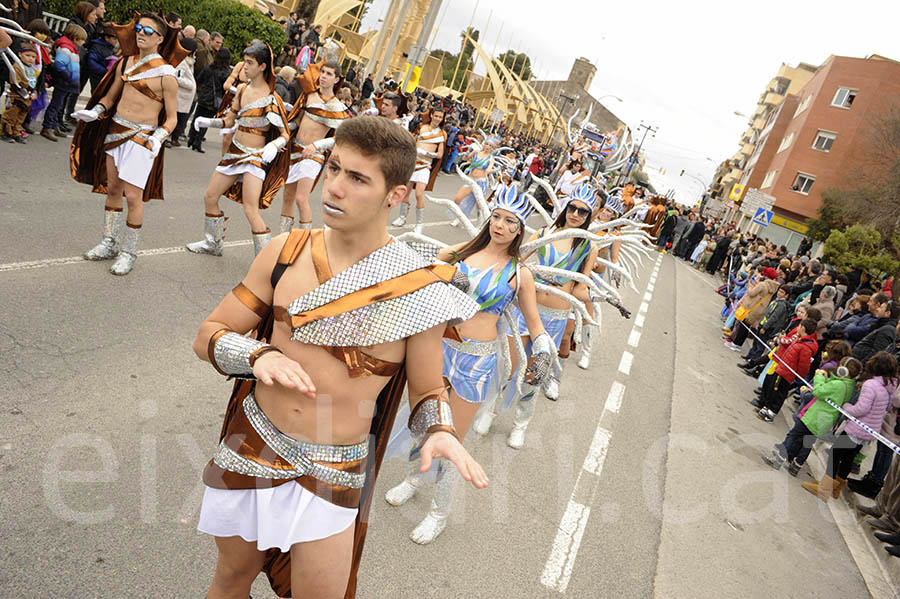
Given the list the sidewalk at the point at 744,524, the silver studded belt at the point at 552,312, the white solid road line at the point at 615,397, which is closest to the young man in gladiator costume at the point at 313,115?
the silver studded belt at the point at 552,312

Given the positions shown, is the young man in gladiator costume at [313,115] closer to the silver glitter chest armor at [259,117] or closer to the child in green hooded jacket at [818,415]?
the silver glitter chest armor at [259,117]

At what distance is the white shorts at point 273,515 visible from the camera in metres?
2.03

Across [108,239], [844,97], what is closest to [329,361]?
[108,239]

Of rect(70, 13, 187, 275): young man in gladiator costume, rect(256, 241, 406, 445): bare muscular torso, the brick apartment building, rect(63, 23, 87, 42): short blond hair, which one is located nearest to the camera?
rect(256, 241, 406, 445): bare muscular torso

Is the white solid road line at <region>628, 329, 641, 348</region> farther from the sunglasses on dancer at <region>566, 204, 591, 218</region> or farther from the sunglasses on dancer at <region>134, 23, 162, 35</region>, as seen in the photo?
the sunglasses on dancer at <region>134, 23, 162, 35</region>

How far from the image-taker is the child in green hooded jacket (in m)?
6.99

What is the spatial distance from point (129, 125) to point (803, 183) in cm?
4131

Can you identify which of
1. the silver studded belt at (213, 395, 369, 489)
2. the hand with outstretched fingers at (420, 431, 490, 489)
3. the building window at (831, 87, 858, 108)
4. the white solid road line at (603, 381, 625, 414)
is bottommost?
the white solid road line at (603, 381, 625, 414)

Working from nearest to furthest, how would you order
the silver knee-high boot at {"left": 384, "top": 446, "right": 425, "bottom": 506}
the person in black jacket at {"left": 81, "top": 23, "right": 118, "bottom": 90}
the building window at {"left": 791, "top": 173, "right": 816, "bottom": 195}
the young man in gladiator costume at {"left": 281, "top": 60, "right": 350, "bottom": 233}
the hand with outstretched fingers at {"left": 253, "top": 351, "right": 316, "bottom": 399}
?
the hand with outstretched fingers at {"left": 253, "top": 351, "right": 316, "bottom": 399} → the silver knee-high boot at {"left": 384, "top": 446, "right": 425, "bottom": 506} → the young man in gladiator costume at {"left": 281, "top": 60, "right": 350, "bottom": 233} → the person in black jacket at {"left": 81, "top": 23, "right": 118, "bottom": 90} → the building window at {"left": 791, "top": 173, "right": 816, "bottom": 195}

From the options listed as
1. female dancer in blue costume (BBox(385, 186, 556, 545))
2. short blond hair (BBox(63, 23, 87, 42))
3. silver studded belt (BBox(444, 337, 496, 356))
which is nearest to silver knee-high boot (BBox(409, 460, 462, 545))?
female dancer in blue costume (BBox(385, 186, 556, 545))

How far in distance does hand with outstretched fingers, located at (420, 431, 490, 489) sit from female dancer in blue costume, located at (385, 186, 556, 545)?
1739 mm

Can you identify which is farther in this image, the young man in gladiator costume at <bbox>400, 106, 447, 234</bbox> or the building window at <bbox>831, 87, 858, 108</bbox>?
the building window at <bbox>831, 87, 858, 108</bbox>

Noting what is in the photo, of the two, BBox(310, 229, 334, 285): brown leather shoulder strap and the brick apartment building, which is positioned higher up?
the brick apartment building

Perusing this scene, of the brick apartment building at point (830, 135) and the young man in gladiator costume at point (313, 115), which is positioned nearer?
the young man in gladiator costume at point (313, 115)
